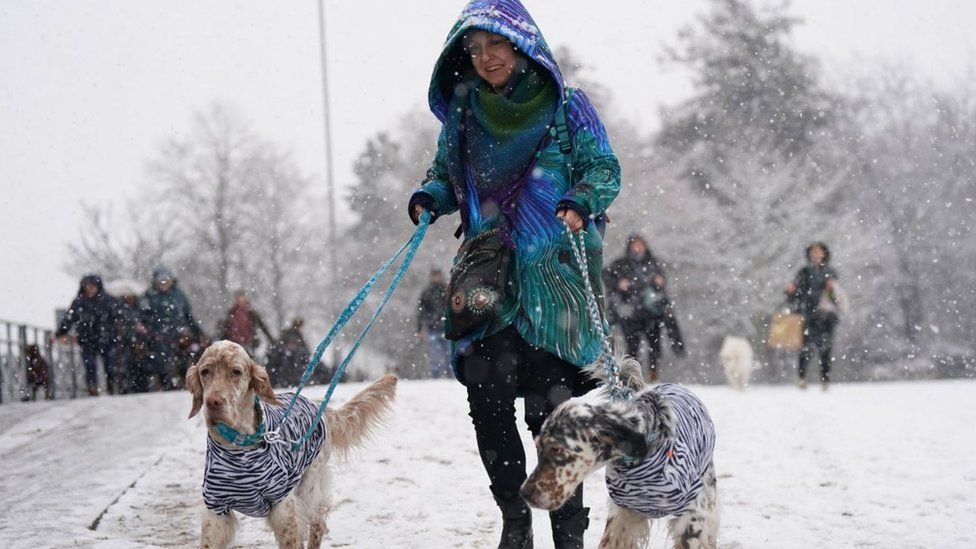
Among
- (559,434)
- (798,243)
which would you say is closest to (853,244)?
(798,243)

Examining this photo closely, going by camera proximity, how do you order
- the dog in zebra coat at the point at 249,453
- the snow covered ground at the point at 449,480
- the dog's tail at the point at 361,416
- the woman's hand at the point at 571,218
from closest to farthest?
the woman's hand at the point at 571,218
the dog in zebra coat at the point at 249,453
the dog's tail at the point at 361,416
the snow covered ground at the point at 449,480

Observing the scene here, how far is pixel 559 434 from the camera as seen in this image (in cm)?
353

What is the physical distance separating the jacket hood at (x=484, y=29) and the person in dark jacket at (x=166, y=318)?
1029 centimetres

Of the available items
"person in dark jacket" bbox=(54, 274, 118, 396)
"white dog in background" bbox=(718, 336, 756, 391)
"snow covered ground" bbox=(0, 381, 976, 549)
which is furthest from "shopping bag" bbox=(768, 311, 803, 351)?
"person in dark jacket" bbox=(54, 274, 118, 396)

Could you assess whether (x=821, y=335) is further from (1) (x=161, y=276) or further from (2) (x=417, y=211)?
(2) (x=417, y=211)

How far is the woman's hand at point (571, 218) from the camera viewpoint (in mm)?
3736

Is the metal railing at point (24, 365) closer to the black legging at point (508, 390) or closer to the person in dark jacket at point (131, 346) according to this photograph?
the person in dark jacket at point (131, 346)

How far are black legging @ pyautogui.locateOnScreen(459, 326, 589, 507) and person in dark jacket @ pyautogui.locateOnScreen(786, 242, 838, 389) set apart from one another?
10559mm

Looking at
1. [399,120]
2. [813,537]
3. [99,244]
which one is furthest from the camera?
[399,120]

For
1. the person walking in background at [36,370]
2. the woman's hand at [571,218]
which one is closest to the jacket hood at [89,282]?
the person walking in background at [36,370]

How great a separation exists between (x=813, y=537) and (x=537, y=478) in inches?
101

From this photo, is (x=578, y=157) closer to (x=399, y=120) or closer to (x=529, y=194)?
(x=529, y=194)

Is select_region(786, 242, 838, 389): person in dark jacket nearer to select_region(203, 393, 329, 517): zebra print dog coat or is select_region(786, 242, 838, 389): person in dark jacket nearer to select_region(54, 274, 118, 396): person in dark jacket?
select_region(54, 274, 118, 396): person in dark jacket

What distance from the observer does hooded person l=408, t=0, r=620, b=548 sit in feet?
13.0
